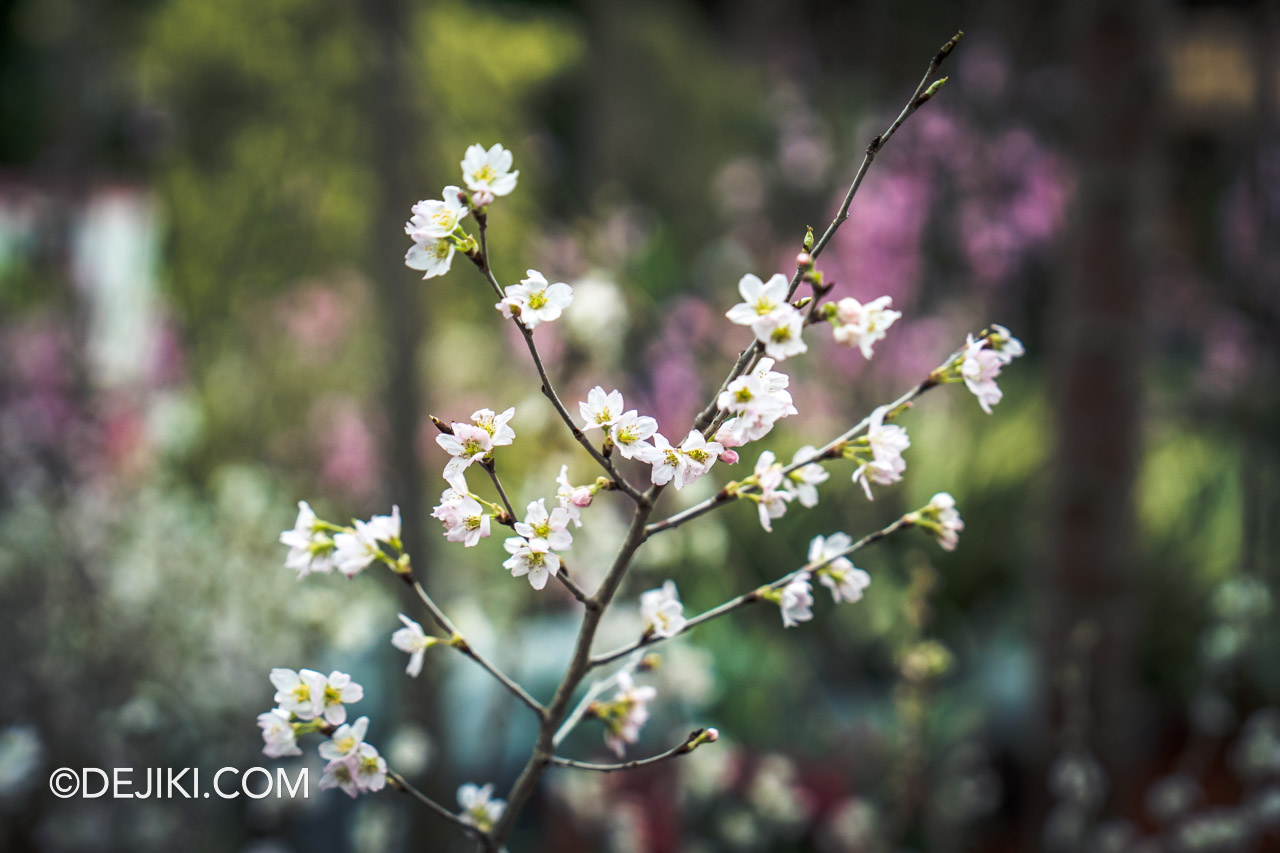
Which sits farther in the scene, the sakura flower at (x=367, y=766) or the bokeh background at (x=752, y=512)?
the bokeh background at (x=752, y=512)

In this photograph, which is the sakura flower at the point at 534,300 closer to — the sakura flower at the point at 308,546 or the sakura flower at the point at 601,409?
the sakura flower at the point at 601,409

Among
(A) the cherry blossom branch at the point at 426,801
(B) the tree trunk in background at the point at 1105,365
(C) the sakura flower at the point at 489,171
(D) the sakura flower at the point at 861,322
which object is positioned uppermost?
(B) the tree trunk in background at the point at 1105,365

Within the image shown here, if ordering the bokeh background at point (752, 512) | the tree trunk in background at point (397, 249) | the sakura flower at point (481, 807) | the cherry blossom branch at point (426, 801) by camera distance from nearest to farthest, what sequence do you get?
the cherry blossom branch at point (426, 801) < the sakura flower at point (481, 807) < the bokeh background at point (752, 512) < the tree trunk in background at point (397, 249)

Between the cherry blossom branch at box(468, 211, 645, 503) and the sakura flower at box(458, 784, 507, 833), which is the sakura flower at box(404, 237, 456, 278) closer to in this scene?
the cherry blossom branch at box(468, 211, 645, 503)

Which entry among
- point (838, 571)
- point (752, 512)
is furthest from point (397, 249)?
point (838, 571)

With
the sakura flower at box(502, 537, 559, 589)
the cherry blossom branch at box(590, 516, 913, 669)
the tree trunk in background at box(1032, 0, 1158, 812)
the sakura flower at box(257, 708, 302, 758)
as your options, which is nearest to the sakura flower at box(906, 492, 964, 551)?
the cherry blossom branch at box(590, 516, 913, 669)

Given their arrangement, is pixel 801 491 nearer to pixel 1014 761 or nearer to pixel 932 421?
pixel 1014 761

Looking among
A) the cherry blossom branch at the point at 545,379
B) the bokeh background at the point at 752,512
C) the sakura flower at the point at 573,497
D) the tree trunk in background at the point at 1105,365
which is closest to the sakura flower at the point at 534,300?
the cherry blossom branch at the point at 545,379
